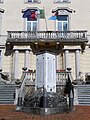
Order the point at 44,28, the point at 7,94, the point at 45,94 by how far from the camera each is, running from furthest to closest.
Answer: the point at 44,28 → the point at 7,94 → the point at 45,94

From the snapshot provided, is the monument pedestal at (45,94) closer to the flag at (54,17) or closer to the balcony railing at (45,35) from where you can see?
the balcony railing at (45,35)

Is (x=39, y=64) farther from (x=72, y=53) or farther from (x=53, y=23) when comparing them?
(x=53, y=23)

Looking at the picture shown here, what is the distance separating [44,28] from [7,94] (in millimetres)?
10745

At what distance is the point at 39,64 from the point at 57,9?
1590 centimetres

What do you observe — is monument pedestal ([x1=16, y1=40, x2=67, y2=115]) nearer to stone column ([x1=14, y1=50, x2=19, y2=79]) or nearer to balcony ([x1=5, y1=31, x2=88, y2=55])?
stone column ([x1=14, y1=50, x2=19, y2=79])

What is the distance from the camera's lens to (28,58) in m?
23.5

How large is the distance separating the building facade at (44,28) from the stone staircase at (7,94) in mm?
5324

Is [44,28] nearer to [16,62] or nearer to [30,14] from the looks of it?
[30,14]

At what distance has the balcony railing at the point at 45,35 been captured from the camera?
76.7 feet

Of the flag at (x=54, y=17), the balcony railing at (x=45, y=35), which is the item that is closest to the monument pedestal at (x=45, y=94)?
the balcony railing at (x=45, y=35)

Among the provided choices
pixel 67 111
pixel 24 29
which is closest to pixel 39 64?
pixel 67 111

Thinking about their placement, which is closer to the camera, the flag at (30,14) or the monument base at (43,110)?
the monument base at (43,110)

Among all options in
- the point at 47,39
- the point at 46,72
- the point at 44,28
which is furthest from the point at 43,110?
the point at 44,28

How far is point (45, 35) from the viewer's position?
23.7 m
